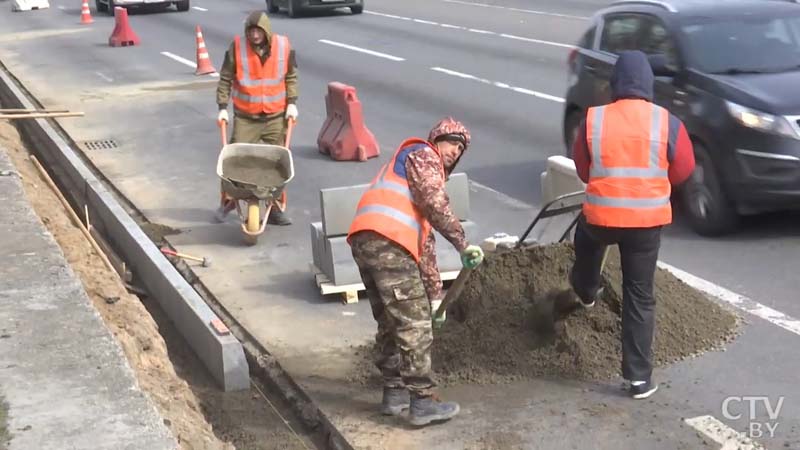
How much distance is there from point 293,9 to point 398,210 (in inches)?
995

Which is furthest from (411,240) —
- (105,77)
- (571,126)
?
(105,77)

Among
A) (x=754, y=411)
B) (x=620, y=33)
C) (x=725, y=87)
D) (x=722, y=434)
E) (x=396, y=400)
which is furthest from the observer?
(x=620, y=33)

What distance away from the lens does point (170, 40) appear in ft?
85.8

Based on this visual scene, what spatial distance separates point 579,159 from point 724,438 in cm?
163

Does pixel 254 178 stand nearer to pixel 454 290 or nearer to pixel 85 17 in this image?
pixel 454 290

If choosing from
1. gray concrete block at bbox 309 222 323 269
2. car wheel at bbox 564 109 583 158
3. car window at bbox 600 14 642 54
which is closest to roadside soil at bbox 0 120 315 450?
gray concrete block at bbox 309 222 323 269

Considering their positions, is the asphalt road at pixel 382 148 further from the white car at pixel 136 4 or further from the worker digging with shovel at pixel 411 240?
the white car at pixel 136 4

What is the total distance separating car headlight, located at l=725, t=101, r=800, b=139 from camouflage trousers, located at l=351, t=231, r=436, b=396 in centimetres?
386

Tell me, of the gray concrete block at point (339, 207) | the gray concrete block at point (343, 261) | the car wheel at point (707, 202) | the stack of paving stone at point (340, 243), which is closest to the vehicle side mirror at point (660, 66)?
the car wheel at point (707, 202)

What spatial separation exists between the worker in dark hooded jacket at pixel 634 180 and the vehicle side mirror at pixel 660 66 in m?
3.45

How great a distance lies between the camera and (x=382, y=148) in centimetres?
1305

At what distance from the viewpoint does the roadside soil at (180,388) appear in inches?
215

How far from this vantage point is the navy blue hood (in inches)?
226

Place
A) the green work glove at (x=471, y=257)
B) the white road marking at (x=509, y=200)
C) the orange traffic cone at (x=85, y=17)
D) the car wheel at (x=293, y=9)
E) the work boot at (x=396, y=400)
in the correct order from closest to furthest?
1. the green work glove at (x=471, y=257)
2. the work boot at (x=396, y=400)
3. the white road marking at (x=509, y=200)
4. the car wheel at (x=293, y=9)
5. the orange traffic cone at (x=85, y=17)
